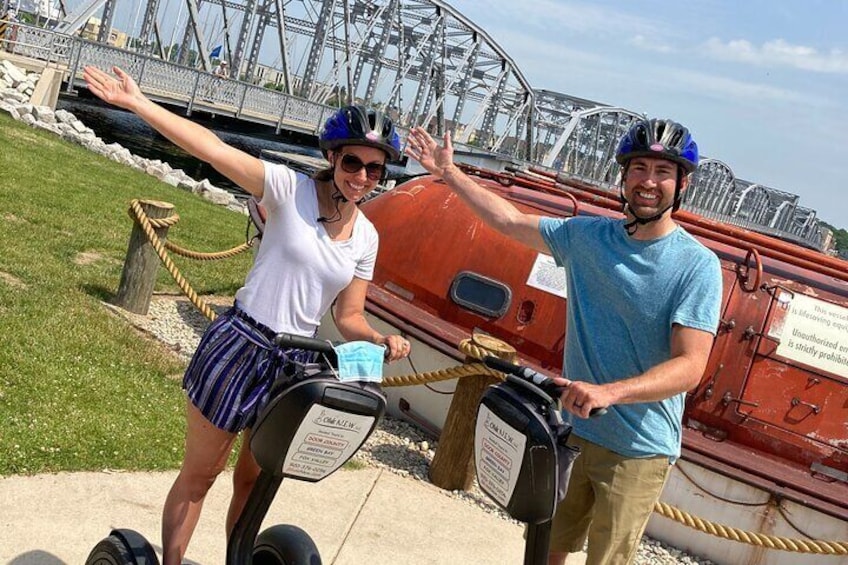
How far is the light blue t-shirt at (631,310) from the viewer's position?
9.81 ft

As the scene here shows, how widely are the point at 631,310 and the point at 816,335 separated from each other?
3.52m

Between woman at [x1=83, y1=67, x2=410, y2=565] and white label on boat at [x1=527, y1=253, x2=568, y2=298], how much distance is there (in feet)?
12.4

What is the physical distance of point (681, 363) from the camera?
9.39 ft

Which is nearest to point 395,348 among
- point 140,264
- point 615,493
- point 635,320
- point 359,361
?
point 359,361

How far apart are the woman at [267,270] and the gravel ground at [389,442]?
307 cm

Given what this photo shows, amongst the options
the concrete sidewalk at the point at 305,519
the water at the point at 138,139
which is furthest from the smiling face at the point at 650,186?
the water at the point at 138,139

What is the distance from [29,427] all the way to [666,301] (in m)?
3.53

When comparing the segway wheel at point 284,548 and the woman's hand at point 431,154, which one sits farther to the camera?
the woman's hand at point 431,154

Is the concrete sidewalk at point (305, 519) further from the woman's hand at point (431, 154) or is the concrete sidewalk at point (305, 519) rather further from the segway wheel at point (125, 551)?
the woman's hand at point (431, 154)

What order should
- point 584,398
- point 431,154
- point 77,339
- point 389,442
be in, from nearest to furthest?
point 584,398 < point 431,154 < point 77,339 < point 389,442

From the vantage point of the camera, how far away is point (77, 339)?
6.36m

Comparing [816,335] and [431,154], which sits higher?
[431,154]

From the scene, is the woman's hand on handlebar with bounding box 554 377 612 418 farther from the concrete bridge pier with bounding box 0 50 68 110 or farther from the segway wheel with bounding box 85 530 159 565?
the concrete bridge pier with bounding box 0 50 68 110

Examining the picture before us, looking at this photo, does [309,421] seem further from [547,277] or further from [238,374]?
[547,277]
